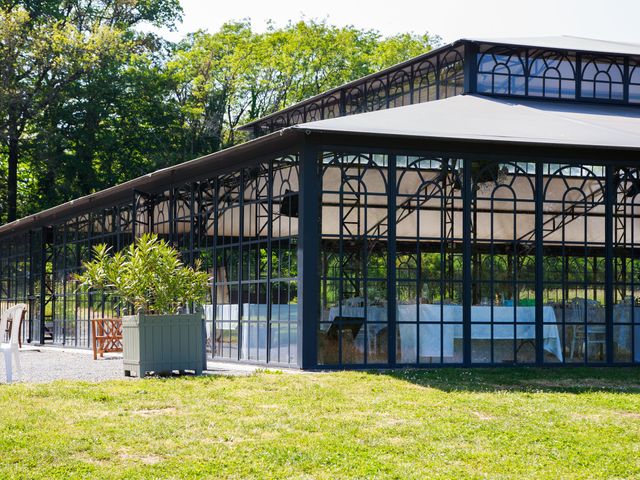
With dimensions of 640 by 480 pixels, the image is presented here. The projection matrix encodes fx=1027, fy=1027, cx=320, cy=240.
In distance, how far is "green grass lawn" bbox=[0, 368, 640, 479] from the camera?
6.99m

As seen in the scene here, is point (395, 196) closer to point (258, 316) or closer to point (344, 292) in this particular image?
point (344, 292)

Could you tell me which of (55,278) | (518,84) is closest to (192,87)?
(55,278)

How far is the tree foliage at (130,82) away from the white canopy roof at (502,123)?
816 inches

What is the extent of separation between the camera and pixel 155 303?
1287 centimetres

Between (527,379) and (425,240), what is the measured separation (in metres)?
2.51

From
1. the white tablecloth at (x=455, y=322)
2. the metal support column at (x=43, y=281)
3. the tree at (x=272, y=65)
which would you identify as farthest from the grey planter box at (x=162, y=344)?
the tree at (x=272, y=65)

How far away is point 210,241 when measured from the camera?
52.8ft

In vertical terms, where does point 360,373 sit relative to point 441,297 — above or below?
below

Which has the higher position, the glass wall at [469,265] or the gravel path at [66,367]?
the glass wall at [469,265]

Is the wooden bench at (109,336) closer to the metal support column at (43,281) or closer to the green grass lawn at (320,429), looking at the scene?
the green grass lawn at (320,429)

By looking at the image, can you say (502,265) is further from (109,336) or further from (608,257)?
(109,336)

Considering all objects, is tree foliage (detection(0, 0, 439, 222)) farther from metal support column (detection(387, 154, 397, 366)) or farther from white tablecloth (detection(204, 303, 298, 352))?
metal support column (detection(387, 154, 397, 366))

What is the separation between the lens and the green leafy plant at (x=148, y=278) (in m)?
12.7

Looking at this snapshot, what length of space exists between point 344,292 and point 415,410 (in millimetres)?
4300
